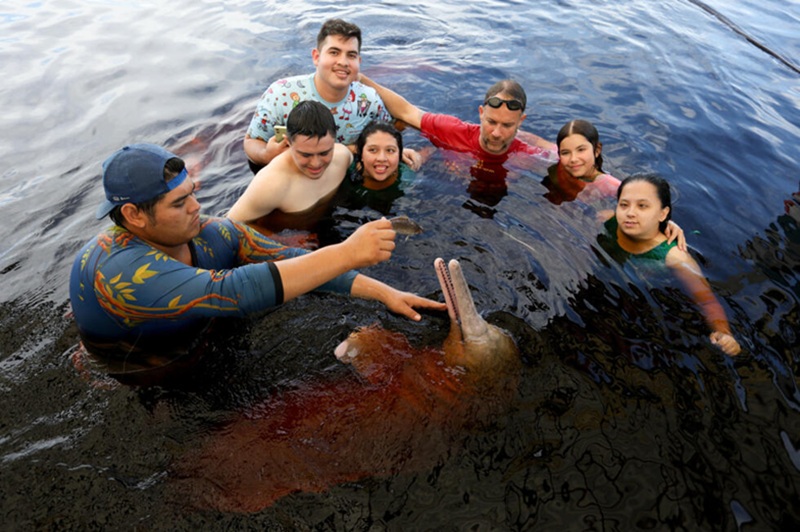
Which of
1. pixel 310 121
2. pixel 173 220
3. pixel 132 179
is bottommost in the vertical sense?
pixel 310 121

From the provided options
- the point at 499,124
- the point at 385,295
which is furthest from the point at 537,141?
the point at 385,295

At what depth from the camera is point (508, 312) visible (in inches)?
164

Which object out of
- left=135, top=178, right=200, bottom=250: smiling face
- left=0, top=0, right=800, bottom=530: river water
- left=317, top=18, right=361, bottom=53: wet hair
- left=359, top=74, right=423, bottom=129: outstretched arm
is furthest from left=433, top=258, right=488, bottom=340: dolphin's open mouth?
left=359, top=74, right=423, bottom=129: outstretched arm

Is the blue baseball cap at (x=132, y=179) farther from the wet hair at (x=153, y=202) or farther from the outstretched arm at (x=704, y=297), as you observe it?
the outstretched arm at (x=704, y=297)

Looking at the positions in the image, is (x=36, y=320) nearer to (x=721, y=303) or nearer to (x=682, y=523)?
(x=682, y=523)

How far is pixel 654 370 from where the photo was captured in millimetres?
3662

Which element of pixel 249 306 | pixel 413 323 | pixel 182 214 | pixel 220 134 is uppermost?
pixel 182 214

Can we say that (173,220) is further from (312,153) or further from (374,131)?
(374,131)

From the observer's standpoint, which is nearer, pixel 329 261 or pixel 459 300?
pixel 329 261

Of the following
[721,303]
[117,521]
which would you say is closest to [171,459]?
[117,521]

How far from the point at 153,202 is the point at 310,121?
1983 mm

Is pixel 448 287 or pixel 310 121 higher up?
pixel 310 121

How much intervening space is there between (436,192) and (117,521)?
406 centimetres

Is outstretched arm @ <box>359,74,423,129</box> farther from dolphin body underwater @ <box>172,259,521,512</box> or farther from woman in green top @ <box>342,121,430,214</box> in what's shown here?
dolphin body underwater @ <box>172,259,521,512</box>
